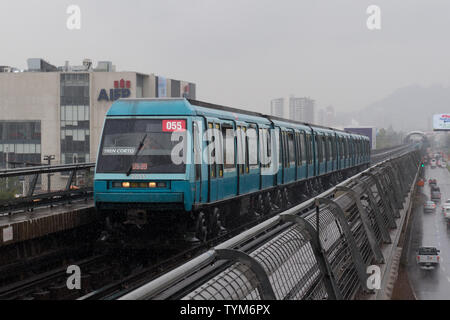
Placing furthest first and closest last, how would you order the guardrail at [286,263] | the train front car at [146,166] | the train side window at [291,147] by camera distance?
the train side window at [291,147] → the train front car at [146,166] → the guardrail at [286,263]

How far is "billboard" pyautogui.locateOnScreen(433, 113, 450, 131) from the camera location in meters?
88.6

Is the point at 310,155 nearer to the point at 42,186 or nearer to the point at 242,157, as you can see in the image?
the point at 242,157

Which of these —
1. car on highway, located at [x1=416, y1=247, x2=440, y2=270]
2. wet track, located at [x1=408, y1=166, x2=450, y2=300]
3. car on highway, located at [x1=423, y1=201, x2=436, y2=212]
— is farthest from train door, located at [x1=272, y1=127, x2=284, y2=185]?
car on highway, located at [x1=423, y1=201, x2=436, y2=212]

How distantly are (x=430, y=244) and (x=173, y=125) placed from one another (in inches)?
2117

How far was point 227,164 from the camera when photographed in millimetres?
14328

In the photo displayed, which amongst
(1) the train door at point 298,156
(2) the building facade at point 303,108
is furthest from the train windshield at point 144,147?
(2) the building facade at point 303,108

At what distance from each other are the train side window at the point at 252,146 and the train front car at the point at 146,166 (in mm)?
4127

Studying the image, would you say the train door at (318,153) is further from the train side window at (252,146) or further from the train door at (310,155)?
the train side window at (252,146)

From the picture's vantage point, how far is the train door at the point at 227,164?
552 inches

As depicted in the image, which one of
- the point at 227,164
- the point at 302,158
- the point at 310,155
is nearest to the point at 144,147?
the point at 227,164

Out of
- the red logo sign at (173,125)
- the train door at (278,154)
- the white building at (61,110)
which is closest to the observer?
the red logo sign at (173,125)

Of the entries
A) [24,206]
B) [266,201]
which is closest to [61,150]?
[266,201]

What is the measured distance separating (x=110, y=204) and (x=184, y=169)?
63.3 inches

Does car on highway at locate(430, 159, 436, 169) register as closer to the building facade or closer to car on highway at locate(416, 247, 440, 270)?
the building facade
